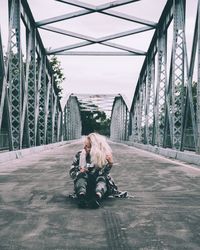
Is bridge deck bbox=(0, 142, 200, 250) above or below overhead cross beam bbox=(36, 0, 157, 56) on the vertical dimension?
below

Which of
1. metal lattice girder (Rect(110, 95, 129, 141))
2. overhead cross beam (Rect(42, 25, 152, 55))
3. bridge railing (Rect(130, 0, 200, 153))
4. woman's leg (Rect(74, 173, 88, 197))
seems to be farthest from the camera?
metal lattice girder (Rect(110, 95, 129, 141))

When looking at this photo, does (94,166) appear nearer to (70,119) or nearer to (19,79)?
(19,79)

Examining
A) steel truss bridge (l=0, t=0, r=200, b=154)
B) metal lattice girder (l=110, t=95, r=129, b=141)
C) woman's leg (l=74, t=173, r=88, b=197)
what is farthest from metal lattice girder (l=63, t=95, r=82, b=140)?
woman's leg (l=74, t=173, r=88, b=197)

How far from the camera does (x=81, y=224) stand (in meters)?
4.90

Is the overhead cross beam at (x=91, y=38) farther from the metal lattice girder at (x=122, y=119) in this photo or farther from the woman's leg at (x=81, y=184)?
the metal lattice girder at (x=122, y=119)

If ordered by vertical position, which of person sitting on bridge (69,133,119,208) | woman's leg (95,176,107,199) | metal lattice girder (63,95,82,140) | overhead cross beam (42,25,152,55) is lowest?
woman's leg (95,176,107,199)

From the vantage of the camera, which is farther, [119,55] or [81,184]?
[119,55]

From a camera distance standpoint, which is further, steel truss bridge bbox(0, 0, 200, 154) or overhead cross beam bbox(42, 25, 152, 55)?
overhead cross beam bbox(42, 25, 152, 55)

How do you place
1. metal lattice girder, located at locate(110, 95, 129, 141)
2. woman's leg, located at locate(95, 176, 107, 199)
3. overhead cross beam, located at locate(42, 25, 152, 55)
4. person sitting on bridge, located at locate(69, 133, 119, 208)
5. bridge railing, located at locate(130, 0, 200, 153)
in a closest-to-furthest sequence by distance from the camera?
woman's leg, located at locate(95, 176, 107, 199) < person sitting on bridge, located at locate(69, 133, 119, 208) < bridge railing, located at locate(130, 0, 200, 153) < overhead cross beam, located at locate(42, 25, 152, 55) < metal lattice girder, located at locate(110, 95, 129, 141)

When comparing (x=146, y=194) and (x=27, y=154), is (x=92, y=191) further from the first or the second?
(x=27, y=154)

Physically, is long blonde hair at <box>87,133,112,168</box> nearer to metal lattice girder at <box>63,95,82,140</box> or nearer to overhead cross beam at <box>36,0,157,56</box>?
overhead cross beam at <box>36,0,157,56</box>

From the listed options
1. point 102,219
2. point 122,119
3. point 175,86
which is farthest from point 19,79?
point 122,119

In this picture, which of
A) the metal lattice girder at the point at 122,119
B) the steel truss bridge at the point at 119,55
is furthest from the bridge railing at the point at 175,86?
the metal lattice girder at the point at 122,119

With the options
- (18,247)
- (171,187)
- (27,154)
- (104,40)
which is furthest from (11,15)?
(18,247)
